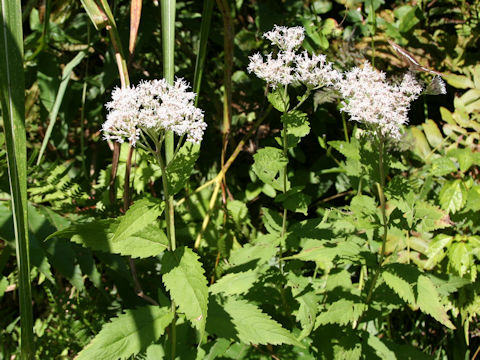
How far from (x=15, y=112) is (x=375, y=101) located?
2.78 feet

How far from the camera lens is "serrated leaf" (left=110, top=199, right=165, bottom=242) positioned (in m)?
0.98

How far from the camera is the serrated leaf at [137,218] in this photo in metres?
0.98

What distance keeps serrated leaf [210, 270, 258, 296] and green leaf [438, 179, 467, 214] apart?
31.6 inches

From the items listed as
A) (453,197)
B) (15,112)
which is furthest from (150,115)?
(453,197)

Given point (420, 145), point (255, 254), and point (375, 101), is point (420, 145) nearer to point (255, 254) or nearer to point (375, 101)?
point (375, 101)

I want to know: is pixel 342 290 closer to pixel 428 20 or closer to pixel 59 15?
pixel 428 20

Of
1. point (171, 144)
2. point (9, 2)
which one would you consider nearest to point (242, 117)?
point (171, 144)

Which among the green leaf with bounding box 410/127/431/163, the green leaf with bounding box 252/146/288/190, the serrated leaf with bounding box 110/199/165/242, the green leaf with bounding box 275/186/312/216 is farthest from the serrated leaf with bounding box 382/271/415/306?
the green leaf with bounding box 410/127/431/163

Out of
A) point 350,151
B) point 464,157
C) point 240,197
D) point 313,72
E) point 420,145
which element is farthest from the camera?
point 240,197

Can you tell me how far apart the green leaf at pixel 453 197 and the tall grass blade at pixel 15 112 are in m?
1.43

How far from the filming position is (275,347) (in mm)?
1513

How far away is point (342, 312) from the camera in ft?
4.31

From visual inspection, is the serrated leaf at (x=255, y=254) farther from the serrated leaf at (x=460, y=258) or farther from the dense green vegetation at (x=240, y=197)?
the serrated leaf at (x=460, y=258)

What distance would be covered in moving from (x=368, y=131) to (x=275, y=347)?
2.57ft
